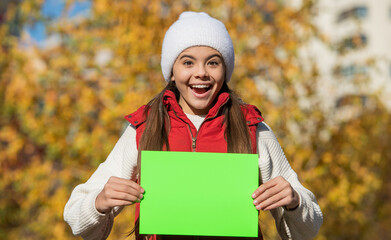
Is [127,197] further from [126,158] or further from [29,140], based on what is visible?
[29,140]

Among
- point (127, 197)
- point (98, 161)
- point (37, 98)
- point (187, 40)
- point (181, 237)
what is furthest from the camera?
point (37, 98)

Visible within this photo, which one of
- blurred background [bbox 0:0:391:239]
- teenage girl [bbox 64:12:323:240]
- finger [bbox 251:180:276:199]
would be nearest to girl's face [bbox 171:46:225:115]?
teenage girl [bbox 64:12:323:240]

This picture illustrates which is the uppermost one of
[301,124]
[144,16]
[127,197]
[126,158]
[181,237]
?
[144,16]

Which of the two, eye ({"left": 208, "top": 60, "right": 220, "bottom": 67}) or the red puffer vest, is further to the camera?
eye ({"left": 208, "top": 60, "right": 220, "bottom": 67})

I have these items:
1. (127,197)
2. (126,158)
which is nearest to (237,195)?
(127,197)

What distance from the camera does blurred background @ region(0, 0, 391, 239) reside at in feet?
16.1

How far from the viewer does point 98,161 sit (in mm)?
4773

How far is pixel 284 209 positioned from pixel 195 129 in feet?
1.41

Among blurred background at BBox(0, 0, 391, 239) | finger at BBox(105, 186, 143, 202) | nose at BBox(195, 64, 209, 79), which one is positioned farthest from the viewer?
blurred background at BBox(0, 0, 391, 239)

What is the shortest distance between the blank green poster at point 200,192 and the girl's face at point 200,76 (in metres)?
0.34

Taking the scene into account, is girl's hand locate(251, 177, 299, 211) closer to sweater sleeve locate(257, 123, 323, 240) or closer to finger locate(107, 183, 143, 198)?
sweater sleeve locate(257, 123, 323, 240)

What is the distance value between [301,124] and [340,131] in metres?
0.52

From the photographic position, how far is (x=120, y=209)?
1839mm

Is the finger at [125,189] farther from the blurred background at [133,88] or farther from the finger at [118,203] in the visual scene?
the blurred background at [133,88]
